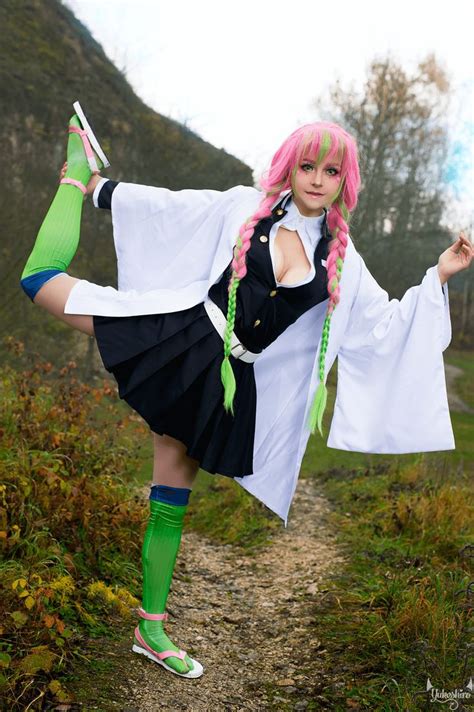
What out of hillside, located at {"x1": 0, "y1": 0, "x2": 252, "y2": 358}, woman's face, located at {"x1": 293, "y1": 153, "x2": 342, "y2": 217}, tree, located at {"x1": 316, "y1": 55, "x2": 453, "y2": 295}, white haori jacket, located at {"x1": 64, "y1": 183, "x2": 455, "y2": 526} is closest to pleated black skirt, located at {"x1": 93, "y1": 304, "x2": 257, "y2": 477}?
white haori jacket, located at {"x1": 64, "y1": 183, "x2": 455, "y2": 526}

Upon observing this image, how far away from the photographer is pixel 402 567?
4.16 m

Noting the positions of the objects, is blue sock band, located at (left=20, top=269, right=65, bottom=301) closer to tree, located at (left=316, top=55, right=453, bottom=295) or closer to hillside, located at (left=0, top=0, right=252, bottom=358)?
hillside, located at (left=0, top=0, right=252, bottom=358)

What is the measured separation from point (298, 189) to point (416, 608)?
6.24 feet

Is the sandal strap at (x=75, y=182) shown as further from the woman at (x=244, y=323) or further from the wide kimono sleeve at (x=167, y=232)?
the wide kimono sleeve at (x=167, y=232)

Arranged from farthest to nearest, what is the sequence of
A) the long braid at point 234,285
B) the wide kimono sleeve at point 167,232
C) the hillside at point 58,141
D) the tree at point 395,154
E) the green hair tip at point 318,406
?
the tree at point 395,154
the hillside at point 58,141
the green hair tip at point 318,406
the wide kimono sleeve at point 167,232
the long braid at point 234,285

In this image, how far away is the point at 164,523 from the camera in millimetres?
2922

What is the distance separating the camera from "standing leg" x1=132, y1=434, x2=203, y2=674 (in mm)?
2908

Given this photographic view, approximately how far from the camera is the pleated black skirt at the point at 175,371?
105 inches

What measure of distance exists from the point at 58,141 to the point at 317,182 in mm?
9242

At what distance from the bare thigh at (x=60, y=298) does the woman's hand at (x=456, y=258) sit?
141 cm

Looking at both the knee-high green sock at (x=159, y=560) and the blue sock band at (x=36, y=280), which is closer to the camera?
the blue sock band at (x=36, y=280)

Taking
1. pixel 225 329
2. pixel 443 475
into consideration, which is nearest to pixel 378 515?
pixel 443 475

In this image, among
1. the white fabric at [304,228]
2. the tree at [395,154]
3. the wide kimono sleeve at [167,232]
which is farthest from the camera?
the tree at [395,154]

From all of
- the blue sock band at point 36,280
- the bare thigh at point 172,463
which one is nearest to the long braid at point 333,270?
the bare thigh at point 172,463
